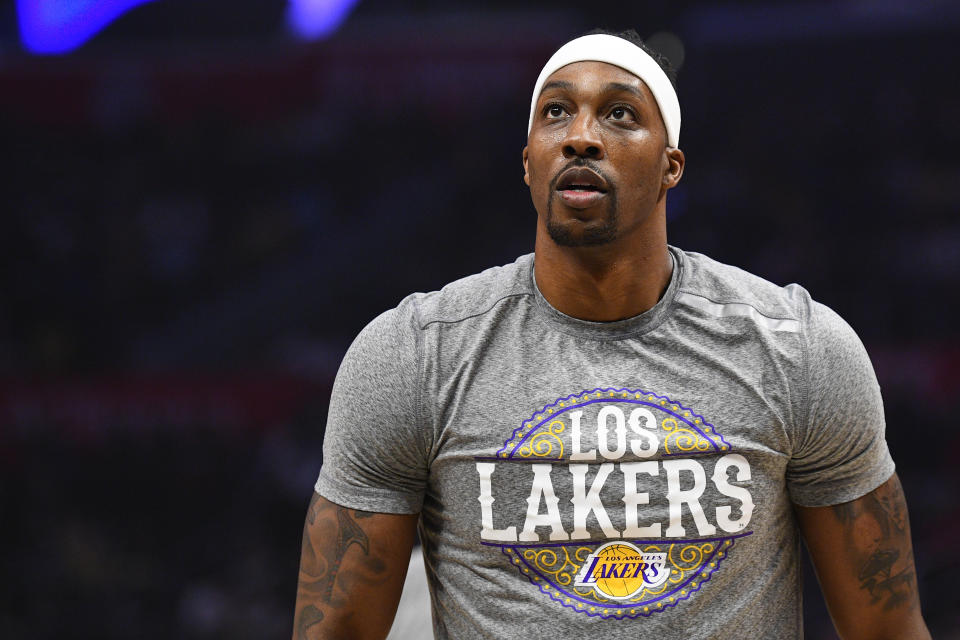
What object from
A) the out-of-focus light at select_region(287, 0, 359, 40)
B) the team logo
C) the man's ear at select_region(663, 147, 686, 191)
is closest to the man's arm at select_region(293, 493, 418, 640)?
Answer: the team logo

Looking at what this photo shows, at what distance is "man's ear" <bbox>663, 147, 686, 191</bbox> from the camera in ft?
5.04

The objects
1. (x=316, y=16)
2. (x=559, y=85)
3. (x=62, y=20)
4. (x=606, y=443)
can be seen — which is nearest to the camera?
(x=606, y=443)

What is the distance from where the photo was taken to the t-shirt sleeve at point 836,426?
1412 millimetres

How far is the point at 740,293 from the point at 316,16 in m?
3.66

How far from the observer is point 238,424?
15.0 ft

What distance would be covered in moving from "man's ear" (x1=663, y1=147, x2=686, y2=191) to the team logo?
1.77 feet

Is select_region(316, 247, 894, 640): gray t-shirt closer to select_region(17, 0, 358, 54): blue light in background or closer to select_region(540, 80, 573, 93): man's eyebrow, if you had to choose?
select_region(540, 80, 573, 93): man's eyebrow

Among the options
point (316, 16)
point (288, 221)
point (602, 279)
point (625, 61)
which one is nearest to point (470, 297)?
point (602, 279)

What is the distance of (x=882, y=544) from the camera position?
1469 mm

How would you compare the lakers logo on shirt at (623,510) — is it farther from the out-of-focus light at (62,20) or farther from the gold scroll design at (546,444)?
the out-of-focus light at (62,20)

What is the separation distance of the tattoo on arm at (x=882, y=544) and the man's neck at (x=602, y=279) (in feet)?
1.36

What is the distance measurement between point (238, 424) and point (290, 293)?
88 centimetres

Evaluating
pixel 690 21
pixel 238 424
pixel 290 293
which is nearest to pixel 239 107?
pixel 290 293

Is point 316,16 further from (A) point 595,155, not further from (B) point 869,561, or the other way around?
(B) point 869,561
